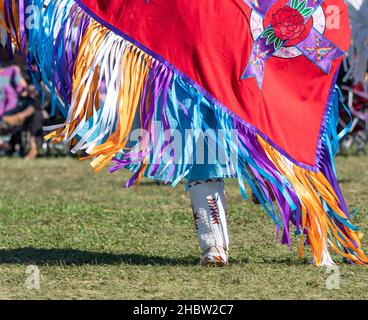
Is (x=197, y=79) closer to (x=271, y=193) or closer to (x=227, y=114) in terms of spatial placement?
(x=227, y=114)

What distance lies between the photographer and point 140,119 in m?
4.50

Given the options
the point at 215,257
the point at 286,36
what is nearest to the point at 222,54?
the point at 286,36

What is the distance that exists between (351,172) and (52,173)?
10.3 ft

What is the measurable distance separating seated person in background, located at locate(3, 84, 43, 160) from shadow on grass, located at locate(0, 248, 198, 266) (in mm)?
7527

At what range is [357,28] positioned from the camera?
731 cm

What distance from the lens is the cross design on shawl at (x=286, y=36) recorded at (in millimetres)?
4484

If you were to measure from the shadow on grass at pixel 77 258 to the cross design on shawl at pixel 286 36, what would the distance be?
1013 mm

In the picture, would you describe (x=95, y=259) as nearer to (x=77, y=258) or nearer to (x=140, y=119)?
(x=77, y=258)

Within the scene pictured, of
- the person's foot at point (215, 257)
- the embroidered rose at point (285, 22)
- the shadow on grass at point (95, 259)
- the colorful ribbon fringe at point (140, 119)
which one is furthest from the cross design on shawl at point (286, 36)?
the shadow on grass at point (95, 259)

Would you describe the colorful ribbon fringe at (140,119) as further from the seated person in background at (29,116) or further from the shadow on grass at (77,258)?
the seated person in background at (29,116)

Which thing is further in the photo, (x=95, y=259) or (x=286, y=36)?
(x=95, y=259)

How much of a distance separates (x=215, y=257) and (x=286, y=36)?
1.11m

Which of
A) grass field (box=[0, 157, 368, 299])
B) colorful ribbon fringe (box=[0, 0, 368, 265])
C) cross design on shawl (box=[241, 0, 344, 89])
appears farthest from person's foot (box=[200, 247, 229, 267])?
cross design on shawl (box=[241, 0, 344, 89])
